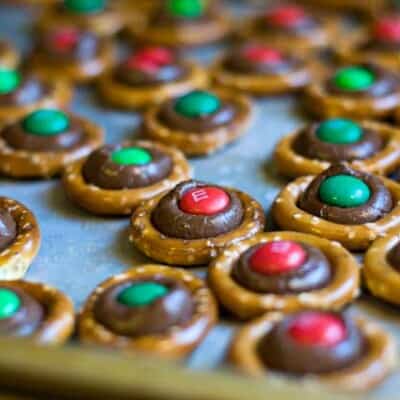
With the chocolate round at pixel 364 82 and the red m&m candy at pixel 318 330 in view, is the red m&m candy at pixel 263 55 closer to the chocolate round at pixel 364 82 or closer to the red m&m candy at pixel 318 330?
the chocolate round at pixel 364 82

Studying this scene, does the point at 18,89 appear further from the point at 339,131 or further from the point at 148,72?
the point at 339,131

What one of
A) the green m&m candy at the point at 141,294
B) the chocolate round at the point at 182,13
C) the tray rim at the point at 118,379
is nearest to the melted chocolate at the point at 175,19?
the chocolate round at the point at 182,13

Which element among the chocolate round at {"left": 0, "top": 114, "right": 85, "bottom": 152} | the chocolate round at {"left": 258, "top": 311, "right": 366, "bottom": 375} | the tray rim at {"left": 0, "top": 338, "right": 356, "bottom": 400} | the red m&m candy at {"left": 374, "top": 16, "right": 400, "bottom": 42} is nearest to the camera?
the tray rim at {"left": 0, "top": 338, "right": 356, "bottom": 400}

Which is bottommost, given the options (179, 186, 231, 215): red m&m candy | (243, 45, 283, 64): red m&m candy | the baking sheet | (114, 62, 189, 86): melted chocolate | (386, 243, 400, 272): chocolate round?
the baking sheet

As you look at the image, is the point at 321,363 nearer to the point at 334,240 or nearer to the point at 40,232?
the point at 334,240

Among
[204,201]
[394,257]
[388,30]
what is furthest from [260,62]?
[394,257]

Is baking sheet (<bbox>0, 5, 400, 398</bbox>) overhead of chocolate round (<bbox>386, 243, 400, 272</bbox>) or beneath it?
beneath

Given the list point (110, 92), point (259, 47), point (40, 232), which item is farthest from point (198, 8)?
point (40, 232)

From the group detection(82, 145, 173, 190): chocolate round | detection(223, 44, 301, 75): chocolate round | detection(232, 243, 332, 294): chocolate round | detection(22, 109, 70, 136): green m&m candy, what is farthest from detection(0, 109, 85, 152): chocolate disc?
detection(232, 243, 332, 294): chocolate round

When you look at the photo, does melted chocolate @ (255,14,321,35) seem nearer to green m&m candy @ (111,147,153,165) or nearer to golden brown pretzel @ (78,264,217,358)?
green m&m candy @ (111,147,153,165)
